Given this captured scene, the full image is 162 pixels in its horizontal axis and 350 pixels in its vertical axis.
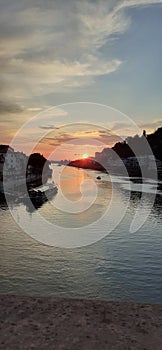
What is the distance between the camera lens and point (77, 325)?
20.2 ft

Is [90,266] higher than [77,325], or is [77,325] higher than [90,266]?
[77,325]

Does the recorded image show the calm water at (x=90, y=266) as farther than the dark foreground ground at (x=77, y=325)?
Yes

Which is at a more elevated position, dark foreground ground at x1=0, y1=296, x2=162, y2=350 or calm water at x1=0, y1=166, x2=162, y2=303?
dark foreground ground at x1=0, y1=296, x2=162, y2=350

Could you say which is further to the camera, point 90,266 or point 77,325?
point 90,266

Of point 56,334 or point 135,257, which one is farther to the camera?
point 135,257

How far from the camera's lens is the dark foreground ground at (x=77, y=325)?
5.61 metres

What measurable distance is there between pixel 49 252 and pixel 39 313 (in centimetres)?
2165

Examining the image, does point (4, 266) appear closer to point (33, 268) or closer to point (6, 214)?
point (33, 268)

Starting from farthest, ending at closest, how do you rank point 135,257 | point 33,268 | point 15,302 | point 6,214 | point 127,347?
point 6,214 < point 135,257 < point 33,268 < point 15,302 < point 127,347

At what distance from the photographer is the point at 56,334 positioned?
588cm

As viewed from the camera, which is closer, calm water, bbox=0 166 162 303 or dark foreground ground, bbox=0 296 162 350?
dark foreground ground, bbox=0 296 162 350

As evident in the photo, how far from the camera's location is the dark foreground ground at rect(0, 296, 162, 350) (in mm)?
5613

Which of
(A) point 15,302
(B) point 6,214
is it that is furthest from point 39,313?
(B) point 6,214

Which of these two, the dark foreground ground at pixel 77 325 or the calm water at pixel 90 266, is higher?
the dark foreground ground at pixel 77 325
